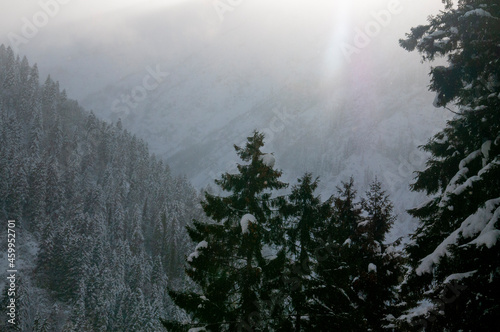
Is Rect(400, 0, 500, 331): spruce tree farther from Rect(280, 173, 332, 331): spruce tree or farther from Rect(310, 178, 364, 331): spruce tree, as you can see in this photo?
Rect(280, 173, 332, 331): spruce tree

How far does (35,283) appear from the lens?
7125 centimetres

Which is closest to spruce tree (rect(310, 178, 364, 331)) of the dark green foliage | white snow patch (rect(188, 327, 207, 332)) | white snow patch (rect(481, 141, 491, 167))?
the dark green foliage

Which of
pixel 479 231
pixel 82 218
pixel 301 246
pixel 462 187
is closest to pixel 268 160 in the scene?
pixel 301 246

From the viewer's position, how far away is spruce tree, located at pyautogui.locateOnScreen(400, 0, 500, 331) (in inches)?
259

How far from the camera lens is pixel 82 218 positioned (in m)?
85.4

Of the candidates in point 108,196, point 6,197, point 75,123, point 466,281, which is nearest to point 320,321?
point 466,281

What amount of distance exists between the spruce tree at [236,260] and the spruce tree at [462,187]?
4.22m

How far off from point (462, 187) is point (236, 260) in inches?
269

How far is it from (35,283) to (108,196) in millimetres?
37673

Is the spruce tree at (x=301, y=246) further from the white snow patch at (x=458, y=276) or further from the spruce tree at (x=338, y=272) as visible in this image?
the white snow patch at (x=458, y=276)

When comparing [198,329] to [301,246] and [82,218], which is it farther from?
[82,218]

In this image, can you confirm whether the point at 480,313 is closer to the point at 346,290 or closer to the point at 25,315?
the point at 346,290

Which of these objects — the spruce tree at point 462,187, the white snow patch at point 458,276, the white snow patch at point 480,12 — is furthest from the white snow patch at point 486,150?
the white snow patch at point 480,12

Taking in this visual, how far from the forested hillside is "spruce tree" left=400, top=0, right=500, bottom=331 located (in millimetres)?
55742
